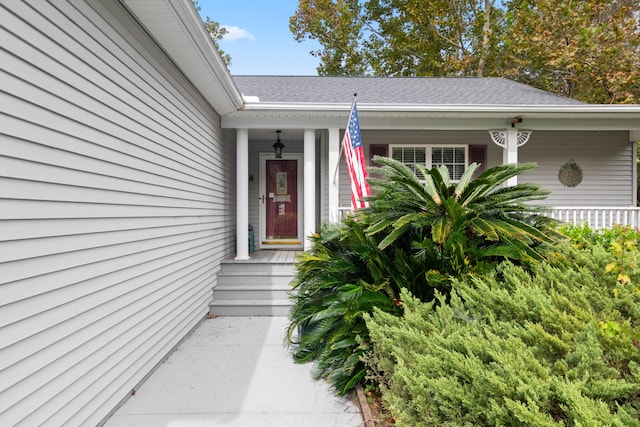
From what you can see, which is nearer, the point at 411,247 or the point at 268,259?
the point at 411,247

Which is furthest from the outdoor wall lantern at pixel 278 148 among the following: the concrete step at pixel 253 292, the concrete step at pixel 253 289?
the concrete step at pixel 253 292

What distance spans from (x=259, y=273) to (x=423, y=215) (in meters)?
3.37

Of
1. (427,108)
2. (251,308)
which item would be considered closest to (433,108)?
(427,108)

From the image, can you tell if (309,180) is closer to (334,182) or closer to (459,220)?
(334,182)

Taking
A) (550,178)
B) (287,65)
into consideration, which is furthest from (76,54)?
(287,65)

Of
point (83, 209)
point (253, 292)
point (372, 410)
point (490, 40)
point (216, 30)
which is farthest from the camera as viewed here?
point (216, 30)

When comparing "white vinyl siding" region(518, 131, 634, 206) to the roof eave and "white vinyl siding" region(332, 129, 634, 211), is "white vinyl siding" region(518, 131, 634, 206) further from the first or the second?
the roof eave

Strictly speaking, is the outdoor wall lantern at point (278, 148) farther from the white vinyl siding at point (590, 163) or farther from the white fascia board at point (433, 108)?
the white vinyl siding at point (590, 163)

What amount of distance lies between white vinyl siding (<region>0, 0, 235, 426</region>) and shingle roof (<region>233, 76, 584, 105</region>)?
313cm

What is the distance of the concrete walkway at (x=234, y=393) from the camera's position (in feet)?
8.77

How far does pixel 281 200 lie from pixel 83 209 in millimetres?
5635

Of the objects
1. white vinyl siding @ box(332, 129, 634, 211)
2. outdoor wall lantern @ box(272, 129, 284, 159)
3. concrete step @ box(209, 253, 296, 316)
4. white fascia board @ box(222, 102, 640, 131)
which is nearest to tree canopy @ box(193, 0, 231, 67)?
outdoor wall lantern @ box(272, 129, 284, 159)

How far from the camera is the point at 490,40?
15.7 metres

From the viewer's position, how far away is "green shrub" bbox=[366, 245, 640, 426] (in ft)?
4.63
